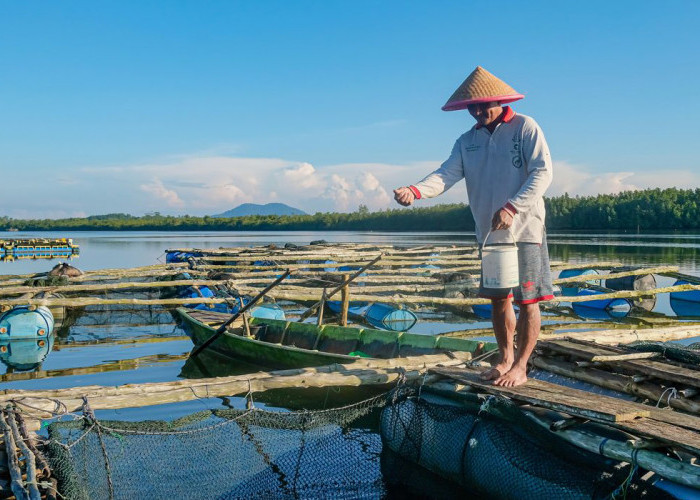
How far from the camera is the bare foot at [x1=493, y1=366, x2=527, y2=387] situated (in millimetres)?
5008

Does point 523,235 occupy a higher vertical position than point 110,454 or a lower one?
higher

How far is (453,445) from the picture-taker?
5.41 meters

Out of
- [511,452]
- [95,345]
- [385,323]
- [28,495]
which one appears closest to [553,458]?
[511,452]

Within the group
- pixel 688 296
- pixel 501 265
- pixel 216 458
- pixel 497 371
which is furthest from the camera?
pixel 688 296

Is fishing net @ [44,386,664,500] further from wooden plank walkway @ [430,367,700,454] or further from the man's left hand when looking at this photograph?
the man's left hand

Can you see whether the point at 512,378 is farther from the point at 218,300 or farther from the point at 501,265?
the point at 218,300

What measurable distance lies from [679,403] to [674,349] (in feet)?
4.05

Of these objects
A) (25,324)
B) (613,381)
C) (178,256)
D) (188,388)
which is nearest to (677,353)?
(613,381)

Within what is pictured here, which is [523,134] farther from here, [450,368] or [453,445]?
[453,445]

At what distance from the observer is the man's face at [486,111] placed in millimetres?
5047

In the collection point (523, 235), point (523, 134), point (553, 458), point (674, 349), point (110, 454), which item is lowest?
point (110, 454)

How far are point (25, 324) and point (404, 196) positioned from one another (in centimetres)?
1410

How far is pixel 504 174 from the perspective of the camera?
5078 mm

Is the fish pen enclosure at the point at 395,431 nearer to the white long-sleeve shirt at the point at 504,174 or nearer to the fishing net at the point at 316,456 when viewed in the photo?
the fishing net at the point at 316,456
